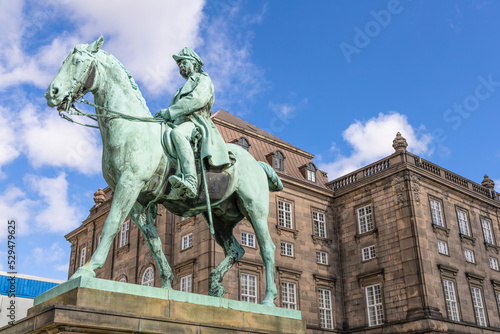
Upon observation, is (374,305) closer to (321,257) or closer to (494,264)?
(321,257)

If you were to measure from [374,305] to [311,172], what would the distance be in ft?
33.3

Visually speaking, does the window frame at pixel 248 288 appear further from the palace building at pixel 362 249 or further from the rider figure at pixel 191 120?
the rider figure at pixel 191 120

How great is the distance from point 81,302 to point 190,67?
410 centimetres

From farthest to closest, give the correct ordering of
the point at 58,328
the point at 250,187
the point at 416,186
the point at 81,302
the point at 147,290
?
the point at 416,186, the point at 250,187, the point at 147,290, the point at 81,302, the point at 58,328

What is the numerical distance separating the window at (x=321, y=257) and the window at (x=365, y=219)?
2.78 m

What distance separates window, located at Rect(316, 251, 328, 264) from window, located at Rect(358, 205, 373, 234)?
9.12 feet

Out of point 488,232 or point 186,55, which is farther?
point 488,232

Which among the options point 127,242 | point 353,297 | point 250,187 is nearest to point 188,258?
point 127,242

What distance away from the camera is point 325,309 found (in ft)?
105

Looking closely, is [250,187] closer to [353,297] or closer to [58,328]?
[58,328]

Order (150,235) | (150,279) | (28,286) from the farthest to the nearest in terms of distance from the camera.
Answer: (28,286) → (150,279) → (150,235)

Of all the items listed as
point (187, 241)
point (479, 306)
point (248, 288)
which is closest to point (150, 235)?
point (248, 288)

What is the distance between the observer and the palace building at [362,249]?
95.8 ft

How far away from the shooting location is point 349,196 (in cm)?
3550
